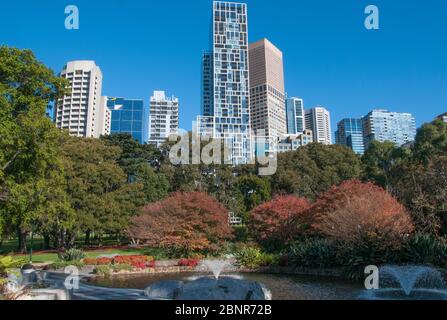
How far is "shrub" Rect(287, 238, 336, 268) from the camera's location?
17188 mm

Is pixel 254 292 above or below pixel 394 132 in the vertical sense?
below

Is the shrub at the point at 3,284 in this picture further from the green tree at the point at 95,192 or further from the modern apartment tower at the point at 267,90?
the modern apartment tower at the point at 267,90

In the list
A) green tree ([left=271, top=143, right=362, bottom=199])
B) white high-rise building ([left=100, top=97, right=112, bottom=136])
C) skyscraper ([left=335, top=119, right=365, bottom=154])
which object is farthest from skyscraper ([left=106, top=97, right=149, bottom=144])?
green tree ([left=271, top=143, right=362, bottom=199])

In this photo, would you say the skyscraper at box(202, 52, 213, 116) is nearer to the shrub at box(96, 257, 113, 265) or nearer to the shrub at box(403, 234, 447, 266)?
the shrub at box(96, 257, 113, 265)

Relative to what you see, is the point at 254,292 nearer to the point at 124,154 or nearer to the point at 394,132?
the point at 124,154

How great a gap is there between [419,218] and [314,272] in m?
5.95

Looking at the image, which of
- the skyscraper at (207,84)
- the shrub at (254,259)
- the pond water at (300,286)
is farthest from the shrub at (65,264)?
the skyscraper at (207,84)

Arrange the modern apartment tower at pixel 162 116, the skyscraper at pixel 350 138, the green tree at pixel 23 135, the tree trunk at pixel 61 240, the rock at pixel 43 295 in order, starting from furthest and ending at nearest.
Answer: the skyscraper at pixel 350 138 < the modern apartment tower at pixel 162 116 < the tree trunk at pixel 61 240 < the green tree at pixel 23 135 < the rock at pixel 43 295

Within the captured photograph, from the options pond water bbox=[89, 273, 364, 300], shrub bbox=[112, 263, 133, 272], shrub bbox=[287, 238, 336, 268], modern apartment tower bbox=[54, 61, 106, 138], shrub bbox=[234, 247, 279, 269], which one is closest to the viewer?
pond water bbox=[89, 273, 364, 300]

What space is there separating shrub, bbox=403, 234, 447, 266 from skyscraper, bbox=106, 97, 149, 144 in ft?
568

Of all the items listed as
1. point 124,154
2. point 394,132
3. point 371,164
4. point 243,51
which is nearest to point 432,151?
point 371,164

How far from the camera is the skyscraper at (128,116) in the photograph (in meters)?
182

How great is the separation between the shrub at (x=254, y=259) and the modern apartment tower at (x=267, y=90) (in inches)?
4757

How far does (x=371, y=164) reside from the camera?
1547 inches
